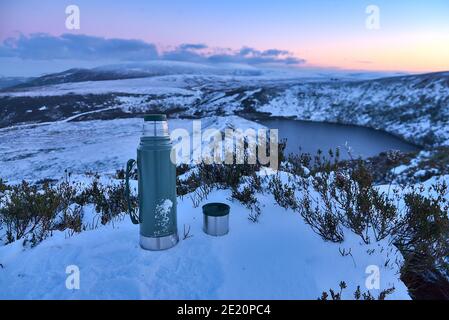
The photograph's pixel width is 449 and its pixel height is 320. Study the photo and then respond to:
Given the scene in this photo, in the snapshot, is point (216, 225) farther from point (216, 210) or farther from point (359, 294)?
point (359, 294)

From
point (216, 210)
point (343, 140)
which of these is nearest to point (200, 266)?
point (216, 210)

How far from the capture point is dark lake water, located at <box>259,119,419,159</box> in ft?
69.5

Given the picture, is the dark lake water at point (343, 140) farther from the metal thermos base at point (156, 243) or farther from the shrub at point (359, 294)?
the shrub at point (359, 294)

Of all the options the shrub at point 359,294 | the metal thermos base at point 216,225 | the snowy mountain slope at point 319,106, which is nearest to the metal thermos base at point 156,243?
the metal thermos base at point 216,225

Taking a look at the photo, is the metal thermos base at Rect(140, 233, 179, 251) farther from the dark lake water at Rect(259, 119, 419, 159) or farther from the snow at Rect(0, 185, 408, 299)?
the dark lake water at Rect(259, 119, 419, 159)

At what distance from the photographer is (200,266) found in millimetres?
2986

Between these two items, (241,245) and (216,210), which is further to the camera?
(216,210)

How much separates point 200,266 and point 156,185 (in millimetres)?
930

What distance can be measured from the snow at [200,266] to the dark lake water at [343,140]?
16.4m

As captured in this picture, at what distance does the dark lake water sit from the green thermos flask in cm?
1686

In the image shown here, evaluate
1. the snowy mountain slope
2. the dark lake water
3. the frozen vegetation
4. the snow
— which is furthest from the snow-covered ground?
the snow

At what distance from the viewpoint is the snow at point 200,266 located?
104 inches

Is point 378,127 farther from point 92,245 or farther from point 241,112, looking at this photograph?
point 92,245
